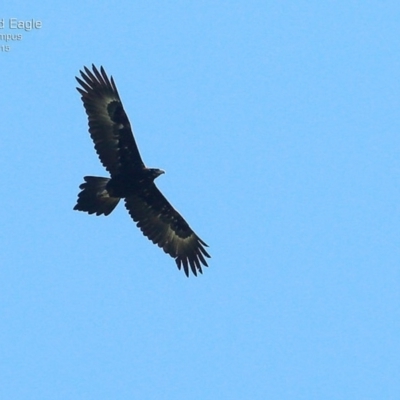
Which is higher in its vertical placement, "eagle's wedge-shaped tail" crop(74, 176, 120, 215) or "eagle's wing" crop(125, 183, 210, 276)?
"eagle's wing" crop(125, 183, 210, 276)

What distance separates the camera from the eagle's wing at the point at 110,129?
29.3 m

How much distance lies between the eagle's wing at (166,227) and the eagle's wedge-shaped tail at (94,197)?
4.56 feet

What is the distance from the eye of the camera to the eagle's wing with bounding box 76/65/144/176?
29.3 metres

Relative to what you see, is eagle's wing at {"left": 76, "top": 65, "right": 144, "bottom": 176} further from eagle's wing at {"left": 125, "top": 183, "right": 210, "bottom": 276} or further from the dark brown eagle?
eagle's wing at {"left": 125, "top": 183, "right": 210, "bottom": 276}

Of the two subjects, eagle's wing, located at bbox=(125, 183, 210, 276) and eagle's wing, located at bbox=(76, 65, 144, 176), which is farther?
eagle's wing, located at bbox=(125, 183, 210, 276)

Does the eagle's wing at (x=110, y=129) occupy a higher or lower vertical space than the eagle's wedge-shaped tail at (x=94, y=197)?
higher

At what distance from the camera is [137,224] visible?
3097 centimetres

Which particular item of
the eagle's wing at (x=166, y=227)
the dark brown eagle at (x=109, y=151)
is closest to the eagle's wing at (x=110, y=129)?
the dark brown eagle at (x=109, y=151)

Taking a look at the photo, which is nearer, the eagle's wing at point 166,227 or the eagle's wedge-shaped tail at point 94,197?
the eagle's wedge-shaped tail at point 94,197

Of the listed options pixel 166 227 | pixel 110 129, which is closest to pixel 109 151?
pixel 110 129

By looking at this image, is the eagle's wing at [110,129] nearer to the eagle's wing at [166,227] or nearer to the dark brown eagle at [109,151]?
the dark brown eagle at [109,151]

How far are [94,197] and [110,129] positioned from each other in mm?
1755

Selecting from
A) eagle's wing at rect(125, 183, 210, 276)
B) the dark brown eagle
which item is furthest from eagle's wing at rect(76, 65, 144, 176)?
eagle's wing at rect(125, 183, 210, 276)

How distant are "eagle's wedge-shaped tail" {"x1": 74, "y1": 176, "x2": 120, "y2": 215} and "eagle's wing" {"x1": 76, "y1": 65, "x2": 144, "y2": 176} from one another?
0.47 metres
